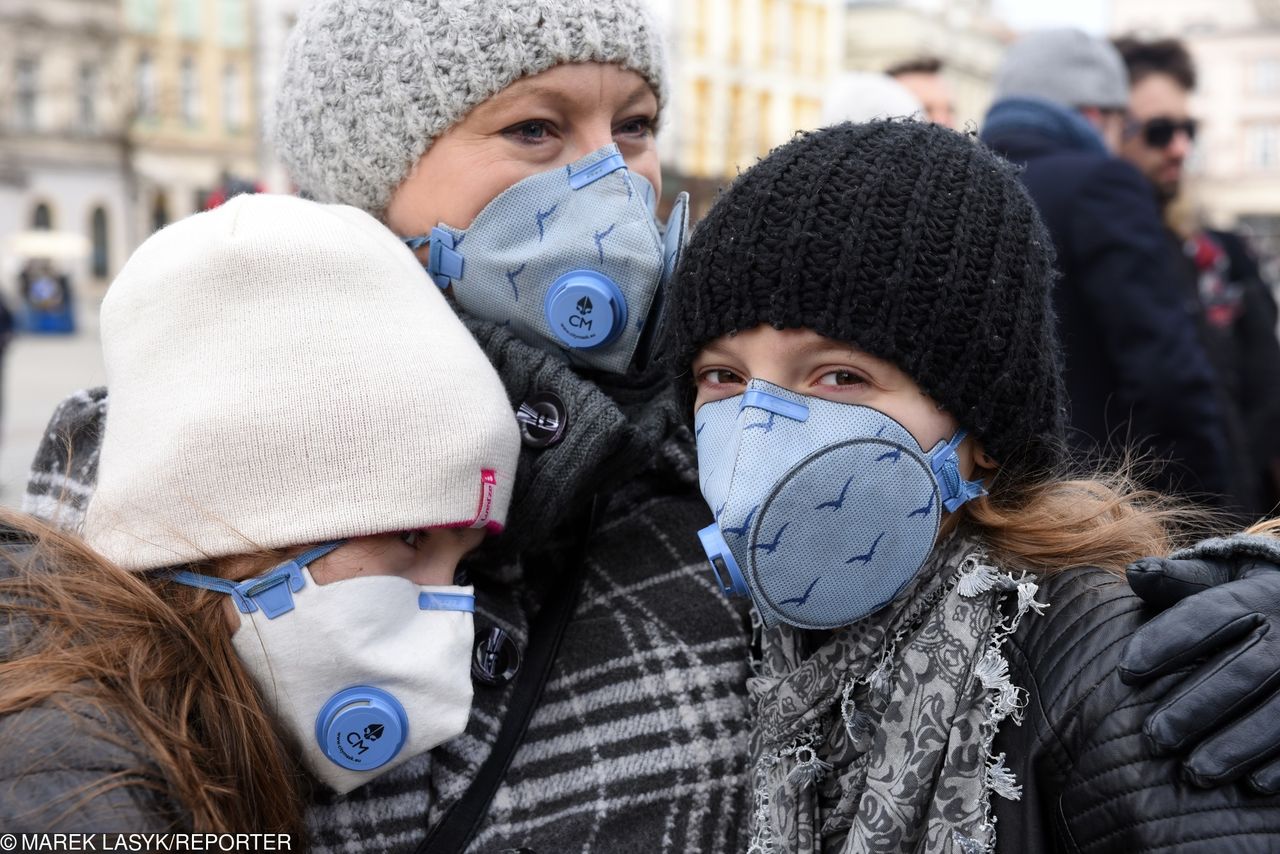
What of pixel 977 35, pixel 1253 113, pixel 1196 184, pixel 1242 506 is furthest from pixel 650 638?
pixel 1253 113

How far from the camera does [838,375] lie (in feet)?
5.04

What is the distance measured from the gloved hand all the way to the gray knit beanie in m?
1.07

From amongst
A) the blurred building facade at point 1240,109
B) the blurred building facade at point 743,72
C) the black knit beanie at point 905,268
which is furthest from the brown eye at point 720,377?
the blurred building facade at point 1240,109

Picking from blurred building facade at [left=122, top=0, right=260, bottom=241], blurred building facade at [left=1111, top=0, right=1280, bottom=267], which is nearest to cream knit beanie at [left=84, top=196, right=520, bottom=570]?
blurred building facade at [left=122, top=0, right=260, bottom=241]

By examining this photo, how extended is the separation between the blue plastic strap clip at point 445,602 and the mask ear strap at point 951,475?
583mm

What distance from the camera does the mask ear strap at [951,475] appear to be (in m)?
1.55

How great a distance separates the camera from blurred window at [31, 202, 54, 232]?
35562 mm

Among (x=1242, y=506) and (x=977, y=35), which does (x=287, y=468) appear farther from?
(x=977, y=35)

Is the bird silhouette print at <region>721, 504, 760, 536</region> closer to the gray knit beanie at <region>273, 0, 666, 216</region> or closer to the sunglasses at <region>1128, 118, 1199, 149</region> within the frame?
the gray knit beanie at <region>273, 0, 666, 216</region>

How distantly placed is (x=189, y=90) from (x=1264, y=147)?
39694 millimetres

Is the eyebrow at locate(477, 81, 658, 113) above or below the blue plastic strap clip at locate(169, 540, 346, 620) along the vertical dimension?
above

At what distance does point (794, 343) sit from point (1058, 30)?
3669mm

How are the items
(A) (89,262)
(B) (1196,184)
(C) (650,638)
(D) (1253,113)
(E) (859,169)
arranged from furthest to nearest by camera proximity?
(D) (1253,113), (A) (89,262), (B) (1196,184), (C) (650,638), (E) (859,169)

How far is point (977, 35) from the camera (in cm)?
4575
